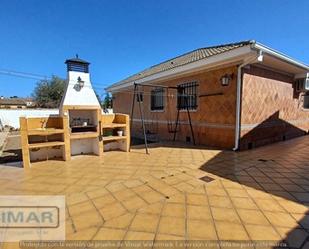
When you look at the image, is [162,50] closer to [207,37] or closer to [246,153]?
[207,37]

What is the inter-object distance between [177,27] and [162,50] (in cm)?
344

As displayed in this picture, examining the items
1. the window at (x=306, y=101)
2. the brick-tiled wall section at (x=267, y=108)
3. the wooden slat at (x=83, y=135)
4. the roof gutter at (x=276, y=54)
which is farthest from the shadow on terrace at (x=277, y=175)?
the window at (x=306, y=101)

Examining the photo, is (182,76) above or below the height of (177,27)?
below

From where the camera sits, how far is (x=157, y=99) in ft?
31.6

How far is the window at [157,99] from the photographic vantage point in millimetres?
9242

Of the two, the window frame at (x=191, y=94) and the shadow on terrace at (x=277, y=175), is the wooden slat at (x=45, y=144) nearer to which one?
the shadow on terrace at (x=277, y=175)

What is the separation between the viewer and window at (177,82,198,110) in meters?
7.45

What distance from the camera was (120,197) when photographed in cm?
280

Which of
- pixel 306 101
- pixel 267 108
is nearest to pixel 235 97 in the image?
pixel 267 108

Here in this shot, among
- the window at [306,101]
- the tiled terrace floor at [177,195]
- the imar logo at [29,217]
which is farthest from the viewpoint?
the window at [306,101]

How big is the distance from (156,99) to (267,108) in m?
5.15

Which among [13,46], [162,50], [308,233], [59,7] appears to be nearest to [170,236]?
[308,233]

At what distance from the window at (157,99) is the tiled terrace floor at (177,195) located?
15.4ft

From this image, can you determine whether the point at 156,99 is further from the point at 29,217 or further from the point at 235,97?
the point at 29,217
